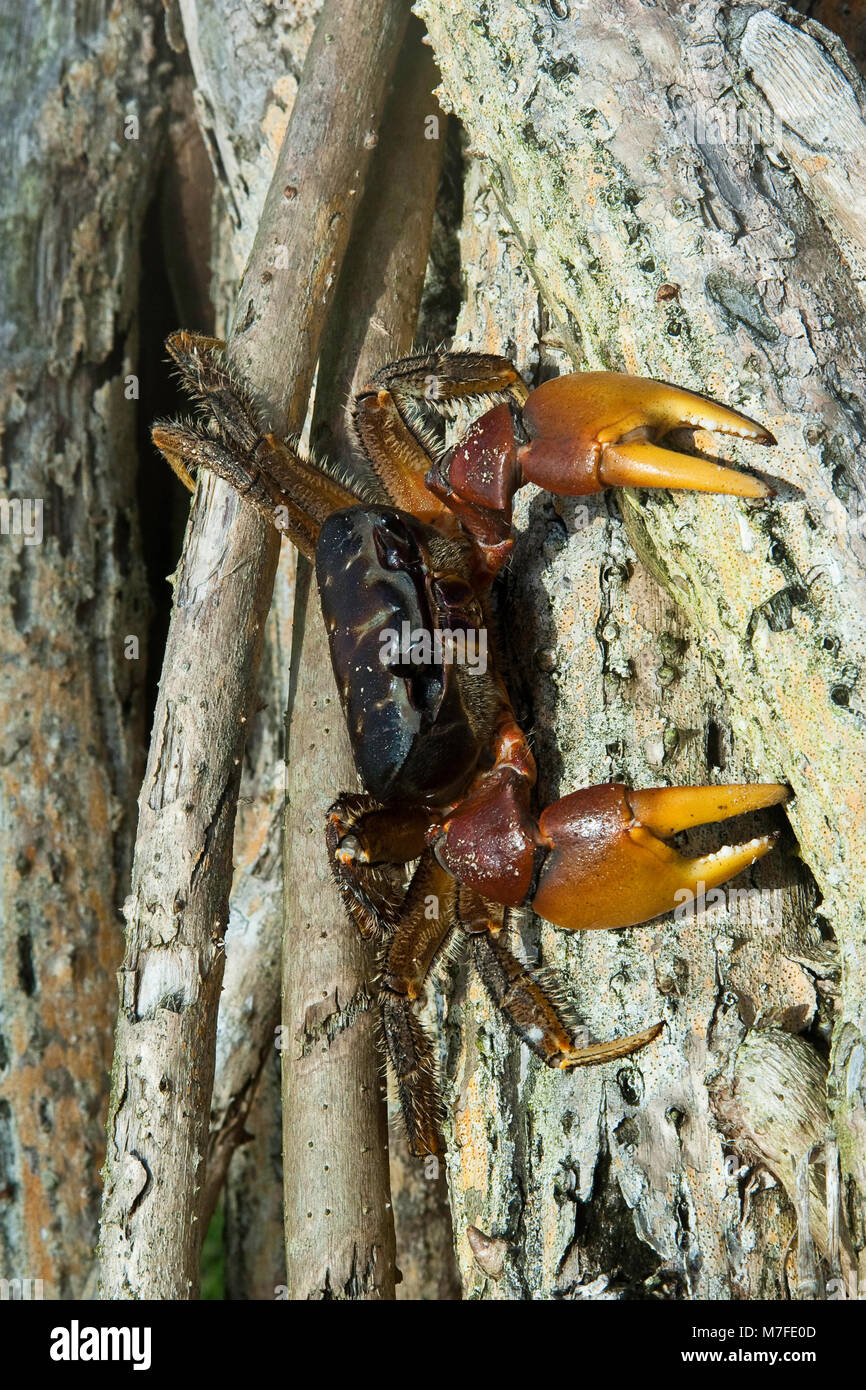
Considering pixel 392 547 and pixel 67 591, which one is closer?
pixel 392 547

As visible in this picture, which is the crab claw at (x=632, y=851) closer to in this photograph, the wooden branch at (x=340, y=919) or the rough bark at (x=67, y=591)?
the wooden branch at (x=340, y=919)

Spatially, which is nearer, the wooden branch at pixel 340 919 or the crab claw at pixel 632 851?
the crab claw at pixel 632 851

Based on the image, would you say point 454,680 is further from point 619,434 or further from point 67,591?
point 67,591
